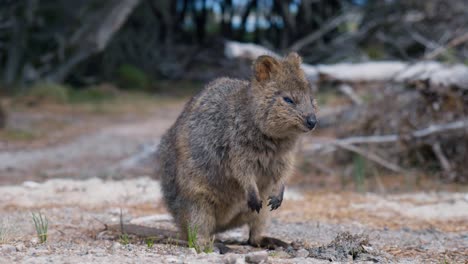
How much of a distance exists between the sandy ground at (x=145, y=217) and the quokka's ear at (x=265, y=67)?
4.50ft

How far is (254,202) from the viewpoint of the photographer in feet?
16.6

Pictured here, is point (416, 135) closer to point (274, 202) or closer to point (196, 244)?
point (274, 202)

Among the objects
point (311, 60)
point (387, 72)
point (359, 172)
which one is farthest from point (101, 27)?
point (359, 172)

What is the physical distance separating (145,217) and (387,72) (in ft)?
16.9

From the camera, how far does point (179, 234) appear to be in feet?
18.1

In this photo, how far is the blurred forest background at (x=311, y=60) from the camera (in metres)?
9.23

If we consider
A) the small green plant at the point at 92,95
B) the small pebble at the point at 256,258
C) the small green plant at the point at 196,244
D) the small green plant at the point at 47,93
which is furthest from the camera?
the small green plant at the point at 92,95

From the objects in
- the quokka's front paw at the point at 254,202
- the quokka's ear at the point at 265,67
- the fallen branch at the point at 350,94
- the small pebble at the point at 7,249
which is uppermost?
the fallen branch at the point at 350,94

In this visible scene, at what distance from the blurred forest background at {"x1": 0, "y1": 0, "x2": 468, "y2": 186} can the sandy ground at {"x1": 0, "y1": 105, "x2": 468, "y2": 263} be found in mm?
1225

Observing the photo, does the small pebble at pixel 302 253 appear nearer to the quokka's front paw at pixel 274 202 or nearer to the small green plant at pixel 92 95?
the quokka's front paw at pixel 274 202

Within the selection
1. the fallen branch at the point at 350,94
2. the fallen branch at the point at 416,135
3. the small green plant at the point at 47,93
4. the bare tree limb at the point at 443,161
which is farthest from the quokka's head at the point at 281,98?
the small green plant at the point at 47,93

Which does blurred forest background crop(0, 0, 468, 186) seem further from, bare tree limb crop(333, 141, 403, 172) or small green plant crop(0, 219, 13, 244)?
small green plant crop(0, 219, 13, 244)

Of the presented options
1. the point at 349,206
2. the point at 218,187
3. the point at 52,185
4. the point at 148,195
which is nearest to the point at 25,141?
the point at 52,185

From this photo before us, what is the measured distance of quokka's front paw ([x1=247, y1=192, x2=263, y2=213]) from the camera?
5055 mm
